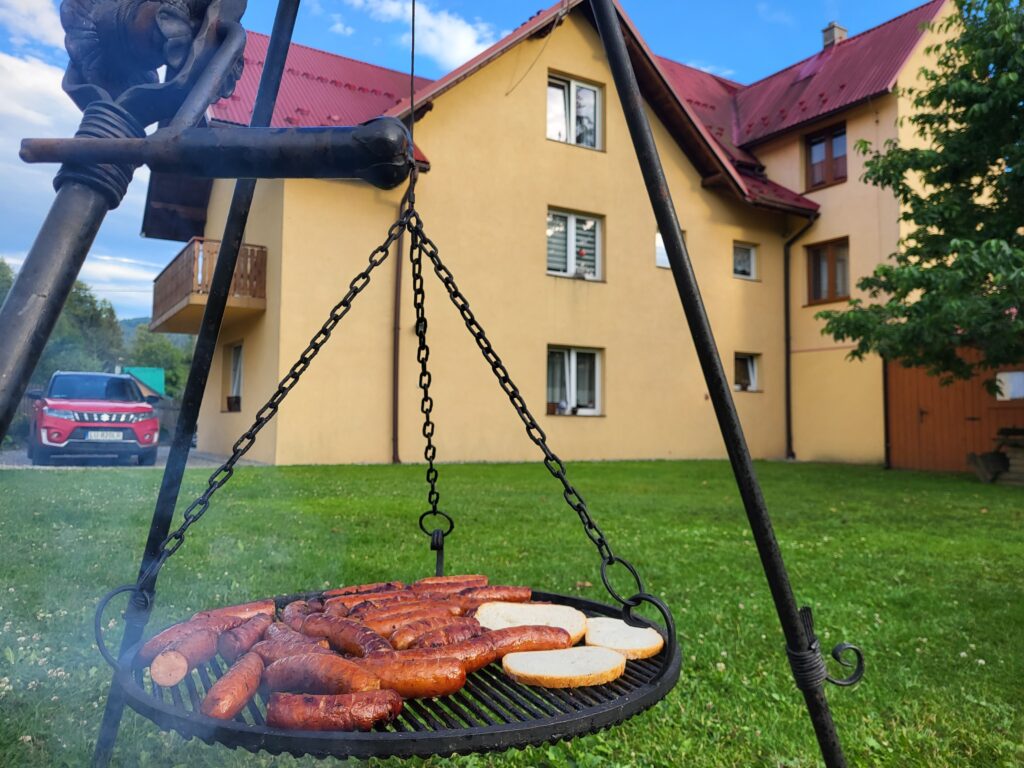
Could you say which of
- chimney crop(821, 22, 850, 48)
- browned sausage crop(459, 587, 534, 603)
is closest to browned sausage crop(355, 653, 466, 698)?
browned sausage crop(459, 587, 534, 603)

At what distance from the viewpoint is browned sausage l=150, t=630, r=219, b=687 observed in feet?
4.50

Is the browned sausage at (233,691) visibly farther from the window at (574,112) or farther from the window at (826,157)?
the window at (826,157)

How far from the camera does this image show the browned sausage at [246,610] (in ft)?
5.63

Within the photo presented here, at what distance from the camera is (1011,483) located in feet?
31.3

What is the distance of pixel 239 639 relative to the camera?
1549mm

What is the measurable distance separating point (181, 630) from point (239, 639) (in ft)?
0.42

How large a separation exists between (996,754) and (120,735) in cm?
256

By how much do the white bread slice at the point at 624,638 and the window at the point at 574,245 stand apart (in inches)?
418

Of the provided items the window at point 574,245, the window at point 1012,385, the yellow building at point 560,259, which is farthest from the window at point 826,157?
the window at point 574,245

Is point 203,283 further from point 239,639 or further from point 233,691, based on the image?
point 233,691

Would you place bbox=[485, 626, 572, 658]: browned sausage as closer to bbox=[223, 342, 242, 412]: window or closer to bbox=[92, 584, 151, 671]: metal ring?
bbox=[92, 584, 151, 671]: metal ring

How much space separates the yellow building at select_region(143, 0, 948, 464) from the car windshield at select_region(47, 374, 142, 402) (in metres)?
1.41

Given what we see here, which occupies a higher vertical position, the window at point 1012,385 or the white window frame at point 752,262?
the white window frame at point 752,262

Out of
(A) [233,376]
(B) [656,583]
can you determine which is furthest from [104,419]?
(B) [656,583]
